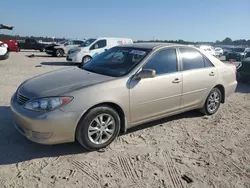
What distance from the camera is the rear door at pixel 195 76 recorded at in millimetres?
4234

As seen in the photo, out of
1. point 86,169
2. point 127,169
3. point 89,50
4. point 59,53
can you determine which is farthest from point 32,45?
point 127,169

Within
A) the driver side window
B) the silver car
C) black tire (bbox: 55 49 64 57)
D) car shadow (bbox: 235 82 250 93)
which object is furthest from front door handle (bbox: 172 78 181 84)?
black tire (bbox: 55 49 64 57)

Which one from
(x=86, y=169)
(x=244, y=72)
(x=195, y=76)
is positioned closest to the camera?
(x=86, y=169)

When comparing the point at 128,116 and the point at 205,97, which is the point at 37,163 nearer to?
the point at 128,116

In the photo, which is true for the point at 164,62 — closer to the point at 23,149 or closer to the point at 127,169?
the point at 127,169

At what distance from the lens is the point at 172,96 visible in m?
4.02

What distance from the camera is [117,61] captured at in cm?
407

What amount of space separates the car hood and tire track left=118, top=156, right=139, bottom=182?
119 cm

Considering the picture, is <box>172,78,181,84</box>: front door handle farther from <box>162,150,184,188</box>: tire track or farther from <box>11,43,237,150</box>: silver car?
<box>162,150,184,188</box>: tire track

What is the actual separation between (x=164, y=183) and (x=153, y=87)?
1.58 metres

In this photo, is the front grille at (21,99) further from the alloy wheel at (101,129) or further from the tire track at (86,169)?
the tire track at (86,169)

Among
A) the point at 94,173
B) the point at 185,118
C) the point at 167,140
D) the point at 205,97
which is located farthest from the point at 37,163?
the point at 205,97

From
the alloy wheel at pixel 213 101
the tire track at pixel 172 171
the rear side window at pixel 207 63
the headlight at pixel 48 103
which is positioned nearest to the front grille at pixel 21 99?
the headlight at pixel 48 103

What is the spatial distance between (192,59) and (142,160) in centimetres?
238
